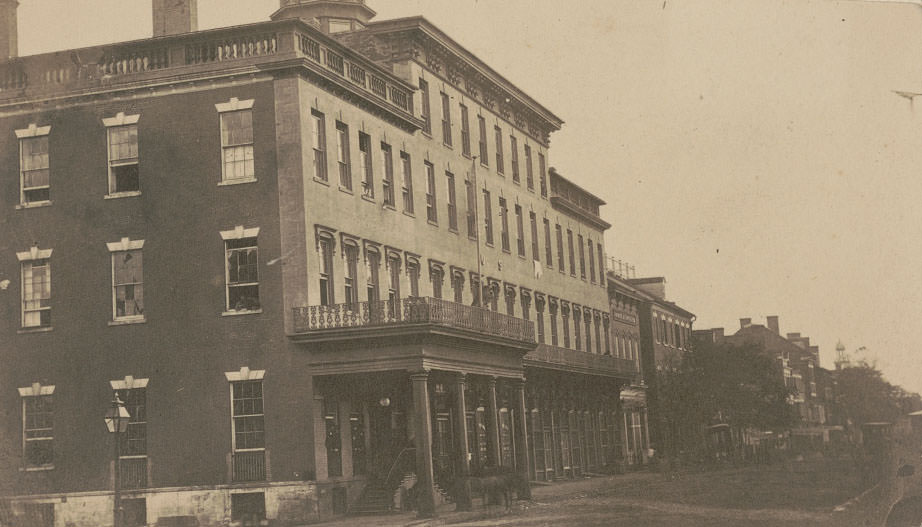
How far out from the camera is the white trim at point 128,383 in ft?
99.0

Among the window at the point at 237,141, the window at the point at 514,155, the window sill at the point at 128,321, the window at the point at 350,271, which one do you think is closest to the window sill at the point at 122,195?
the window at the point at 237,141

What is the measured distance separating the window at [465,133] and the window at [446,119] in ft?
4.70

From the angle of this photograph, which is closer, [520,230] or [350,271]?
[350,271]

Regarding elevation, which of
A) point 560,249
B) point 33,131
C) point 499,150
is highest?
point 499,150

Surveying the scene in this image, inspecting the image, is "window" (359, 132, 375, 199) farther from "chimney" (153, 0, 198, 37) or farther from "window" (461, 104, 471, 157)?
"window" (461, 104, 471, 157)

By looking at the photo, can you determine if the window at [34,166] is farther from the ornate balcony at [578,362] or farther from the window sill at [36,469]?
the ornate balcony at [578,362]

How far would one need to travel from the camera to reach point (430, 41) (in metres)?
39.9

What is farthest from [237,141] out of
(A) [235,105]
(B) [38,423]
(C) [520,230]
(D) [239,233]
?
(C) [520,230]

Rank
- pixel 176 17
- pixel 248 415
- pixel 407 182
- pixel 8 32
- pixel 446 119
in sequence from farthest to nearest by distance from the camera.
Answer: pixel 446 119, pixel 407 182, pixel 8 32, pixel 176 17, pixel 248 415

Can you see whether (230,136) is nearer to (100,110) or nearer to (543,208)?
(100,110)

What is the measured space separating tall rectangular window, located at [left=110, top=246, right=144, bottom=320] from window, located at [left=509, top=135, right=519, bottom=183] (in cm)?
2086

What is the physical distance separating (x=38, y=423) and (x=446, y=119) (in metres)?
17.7

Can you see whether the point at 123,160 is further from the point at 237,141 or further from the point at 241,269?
the point at 241,269

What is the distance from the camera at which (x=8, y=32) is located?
106 ft
